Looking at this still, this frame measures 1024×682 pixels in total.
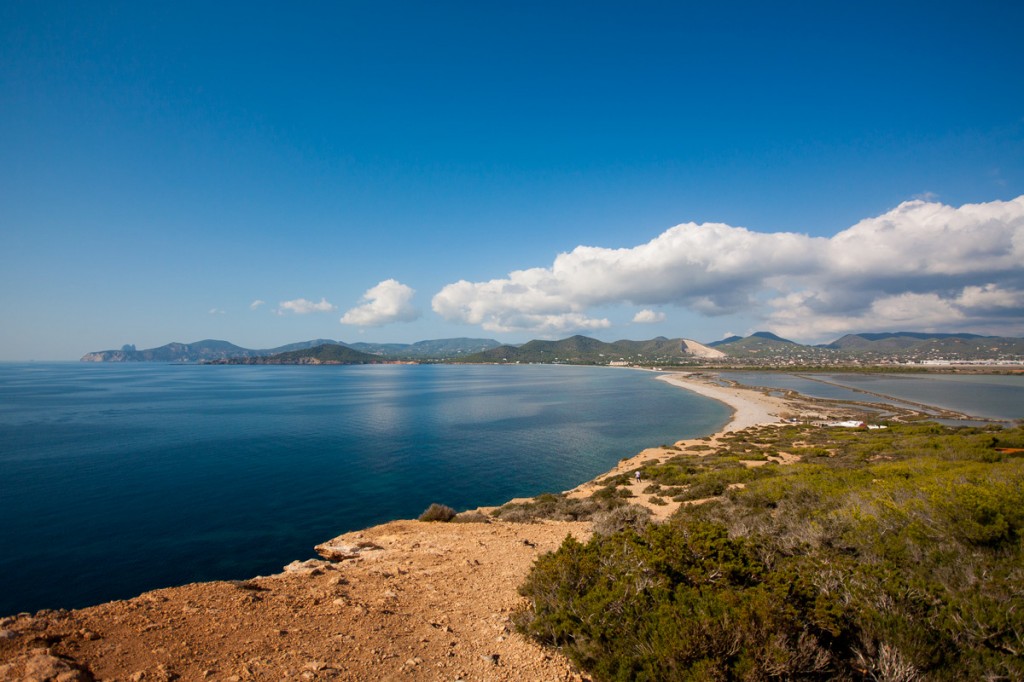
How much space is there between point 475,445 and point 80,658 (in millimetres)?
38445

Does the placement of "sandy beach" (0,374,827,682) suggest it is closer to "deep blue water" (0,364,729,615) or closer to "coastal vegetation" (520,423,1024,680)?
"coastal vegetation" (520,423,1024,680)

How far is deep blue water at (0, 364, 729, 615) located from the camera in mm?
18938

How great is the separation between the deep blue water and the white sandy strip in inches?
129

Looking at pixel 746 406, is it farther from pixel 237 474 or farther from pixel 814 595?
pixel 814 595

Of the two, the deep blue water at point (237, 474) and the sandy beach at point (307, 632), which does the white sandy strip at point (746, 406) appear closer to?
the deep blue water at point (237, 474)

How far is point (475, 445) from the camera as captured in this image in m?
44.7

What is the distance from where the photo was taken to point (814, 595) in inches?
266

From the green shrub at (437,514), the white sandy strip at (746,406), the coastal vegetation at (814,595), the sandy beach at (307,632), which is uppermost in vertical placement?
the coastal vegetation at (814,595)

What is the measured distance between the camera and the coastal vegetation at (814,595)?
5773mm

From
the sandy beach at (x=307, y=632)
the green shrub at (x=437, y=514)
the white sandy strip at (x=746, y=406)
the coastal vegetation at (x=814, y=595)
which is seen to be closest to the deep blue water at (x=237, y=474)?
the white sandy strip at (x=746, y=406)

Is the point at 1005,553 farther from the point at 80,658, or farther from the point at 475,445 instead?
the point at 475,445

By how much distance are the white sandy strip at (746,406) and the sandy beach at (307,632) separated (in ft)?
165

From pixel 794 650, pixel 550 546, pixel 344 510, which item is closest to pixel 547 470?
pixel 344 510

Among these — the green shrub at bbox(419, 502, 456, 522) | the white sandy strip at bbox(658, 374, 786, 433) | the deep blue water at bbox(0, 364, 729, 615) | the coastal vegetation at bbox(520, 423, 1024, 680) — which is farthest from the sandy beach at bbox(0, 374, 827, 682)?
the white sandy strip at bbox(658, 374, 786, 433)
